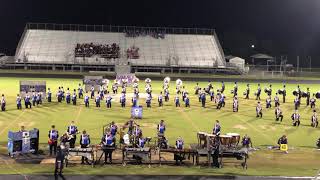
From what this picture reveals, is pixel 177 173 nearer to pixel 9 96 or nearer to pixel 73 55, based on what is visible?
pixel 9 96

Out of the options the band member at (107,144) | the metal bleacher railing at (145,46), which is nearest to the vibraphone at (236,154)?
the band member at (107,144)

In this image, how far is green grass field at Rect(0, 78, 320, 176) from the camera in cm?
1903

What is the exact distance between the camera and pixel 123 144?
21625 millimetres

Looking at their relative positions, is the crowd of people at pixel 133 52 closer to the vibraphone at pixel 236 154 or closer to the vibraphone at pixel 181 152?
the vibraphone at pixel 181 152

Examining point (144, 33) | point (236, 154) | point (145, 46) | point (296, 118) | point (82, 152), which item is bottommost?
point (236, 154)

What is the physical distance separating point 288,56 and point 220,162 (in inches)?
2987

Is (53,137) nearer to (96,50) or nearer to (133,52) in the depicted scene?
(96,50)

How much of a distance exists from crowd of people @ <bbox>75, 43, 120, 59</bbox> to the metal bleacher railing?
117 centimetres

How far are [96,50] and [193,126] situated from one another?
160 feet

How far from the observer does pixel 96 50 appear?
7656 cm

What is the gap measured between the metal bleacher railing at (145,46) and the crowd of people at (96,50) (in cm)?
117

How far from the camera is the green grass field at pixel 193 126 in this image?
19031mm

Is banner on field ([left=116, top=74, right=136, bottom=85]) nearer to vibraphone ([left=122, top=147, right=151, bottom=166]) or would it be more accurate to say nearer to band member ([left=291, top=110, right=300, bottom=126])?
band member ([left=291, top=110, right=300, bottom=126])

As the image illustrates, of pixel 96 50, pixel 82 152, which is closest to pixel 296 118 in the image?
→ pixel 82 152
